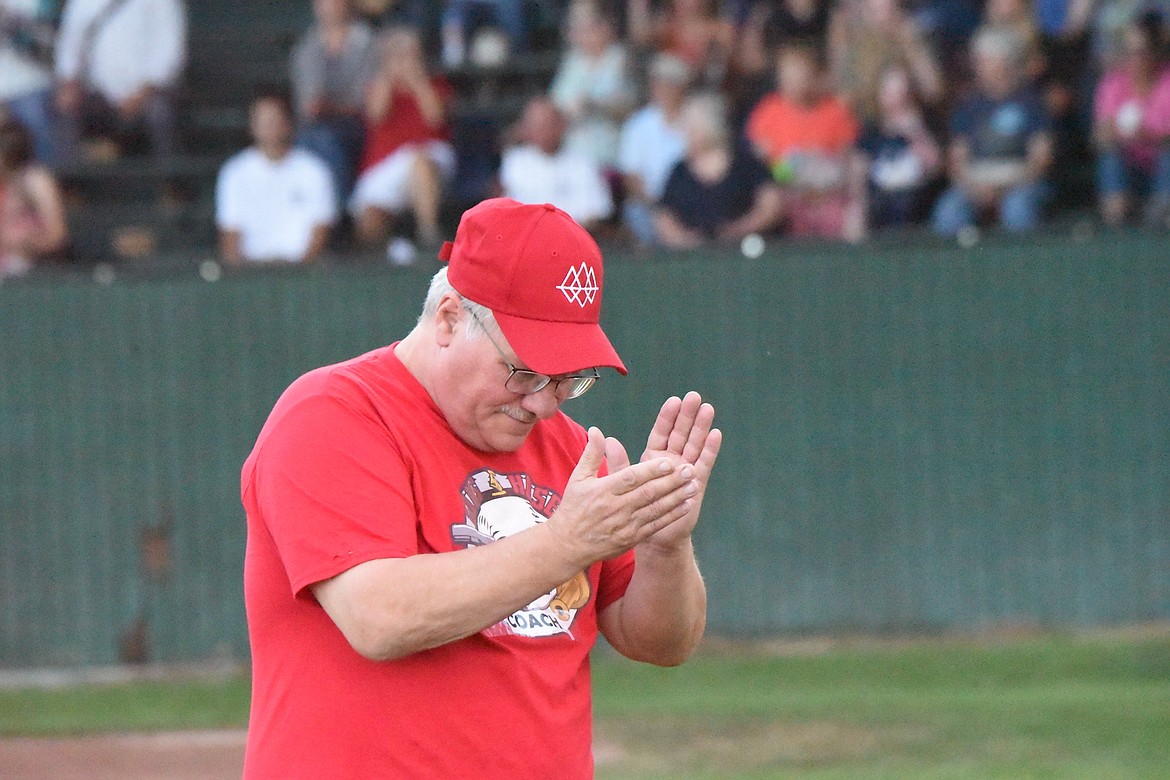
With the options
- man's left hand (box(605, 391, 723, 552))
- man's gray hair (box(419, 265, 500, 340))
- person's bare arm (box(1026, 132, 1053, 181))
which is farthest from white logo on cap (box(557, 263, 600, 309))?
person's bare arm (box(1026, 132, 1053, 181))

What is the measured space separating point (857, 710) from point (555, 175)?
4133mm

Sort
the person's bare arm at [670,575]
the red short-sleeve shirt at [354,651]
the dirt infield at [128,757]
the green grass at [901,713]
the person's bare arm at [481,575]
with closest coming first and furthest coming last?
the person's bare arm at [481,575]
the red short-sleeve shirt at [354,651]
the person's bare arm at [670,575]
the green grass at [901,713]
the dirt infield at [128,757]

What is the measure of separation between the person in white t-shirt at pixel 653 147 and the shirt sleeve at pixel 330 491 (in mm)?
7549

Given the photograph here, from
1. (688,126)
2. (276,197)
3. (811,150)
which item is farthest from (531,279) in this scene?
(276,197)

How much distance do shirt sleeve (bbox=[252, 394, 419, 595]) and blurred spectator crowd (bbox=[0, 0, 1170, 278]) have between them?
7.11m

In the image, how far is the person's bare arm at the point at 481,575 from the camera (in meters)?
2.69

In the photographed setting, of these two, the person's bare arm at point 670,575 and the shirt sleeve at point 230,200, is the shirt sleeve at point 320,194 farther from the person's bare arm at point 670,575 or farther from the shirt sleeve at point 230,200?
the person's bare arm at point 670,575

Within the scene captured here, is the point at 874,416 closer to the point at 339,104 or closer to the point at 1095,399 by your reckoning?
the point at 1095,399

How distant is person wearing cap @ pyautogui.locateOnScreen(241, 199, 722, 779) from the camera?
2.72 meters

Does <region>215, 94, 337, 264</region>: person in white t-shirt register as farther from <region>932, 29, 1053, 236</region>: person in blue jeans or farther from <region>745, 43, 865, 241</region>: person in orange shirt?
<region>932, 29, 1053, 236</region>: person in blue jeans

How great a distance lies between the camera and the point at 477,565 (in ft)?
8.88

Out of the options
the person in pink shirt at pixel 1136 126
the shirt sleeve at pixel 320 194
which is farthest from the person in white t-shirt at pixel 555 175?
the person in pink shirt at pixel 1136 126

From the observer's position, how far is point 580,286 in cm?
303

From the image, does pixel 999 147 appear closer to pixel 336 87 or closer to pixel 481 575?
pixel 336 87
